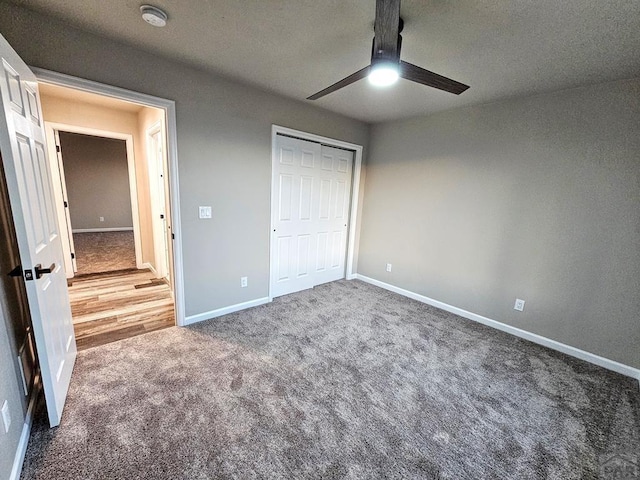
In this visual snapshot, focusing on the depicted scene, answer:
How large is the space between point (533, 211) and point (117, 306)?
182 inches

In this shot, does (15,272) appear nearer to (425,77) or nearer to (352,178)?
(425,77)

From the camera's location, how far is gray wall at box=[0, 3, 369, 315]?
6.05ft

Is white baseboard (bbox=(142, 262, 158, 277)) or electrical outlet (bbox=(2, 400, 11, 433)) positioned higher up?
electrical outlet (bbox=(2, 400, 11, 433))

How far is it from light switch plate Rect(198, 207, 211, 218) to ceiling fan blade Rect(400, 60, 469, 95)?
6.80 feet

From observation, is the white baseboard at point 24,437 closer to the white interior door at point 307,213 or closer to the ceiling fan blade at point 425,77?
the white interior door at point 307,213

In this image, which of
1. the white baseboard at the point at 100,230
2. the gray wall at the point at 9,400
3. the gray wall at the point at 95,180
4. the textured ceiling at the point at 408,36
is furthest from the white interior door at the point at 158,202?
the white baseboard at the point at 100,230

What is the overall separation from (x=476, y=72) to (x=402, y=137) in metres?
1.45

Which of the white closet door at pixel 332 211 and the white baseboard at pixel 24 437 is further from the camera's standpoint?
the white closet door at pixel 332 211

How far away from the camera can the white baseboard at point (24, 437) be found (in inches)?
48.0

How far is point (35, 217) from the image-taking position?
1495mm

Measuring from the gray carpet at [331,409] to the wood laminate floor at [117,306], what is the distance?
0.24 m

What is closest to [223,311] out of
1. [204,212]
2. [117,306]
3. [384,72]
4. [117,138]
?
[204,212]

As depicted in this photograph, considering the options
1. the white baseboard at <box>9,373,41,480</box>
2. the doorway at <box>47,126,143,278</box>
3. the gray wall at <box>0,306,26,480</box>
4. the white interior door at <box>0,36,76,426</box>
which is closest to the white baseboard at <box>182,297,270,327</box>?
the white interior door at <box>0,36,76,426</box>

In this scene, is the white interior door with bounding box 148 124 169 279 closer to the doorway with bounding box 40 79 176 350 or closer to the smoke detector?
the doorway with bounding box 40 79 176 350
